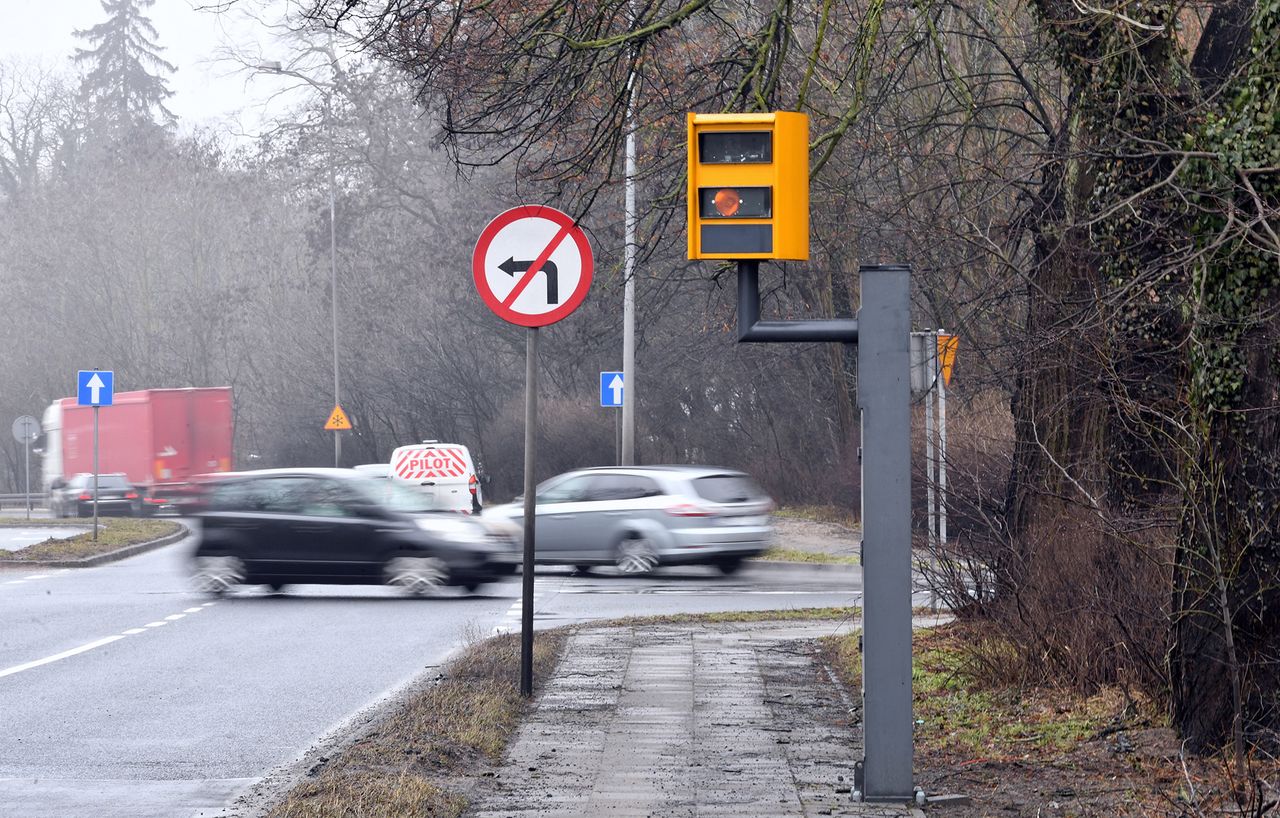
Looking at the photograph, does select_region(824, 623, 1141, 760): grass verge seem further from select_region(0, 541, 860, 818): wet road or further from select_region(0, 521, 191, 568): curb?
select_region(0, 521, 191, 568): curb

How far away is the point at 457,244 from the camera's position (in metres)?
46.5

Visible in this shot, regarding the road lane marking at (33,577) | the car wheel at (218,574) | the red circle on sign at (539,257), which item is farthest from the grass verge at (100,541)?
the red circle on sign at (539,257)

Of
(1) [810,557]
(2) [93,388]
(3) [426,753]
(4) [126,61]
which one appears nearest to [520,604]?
(1) [810,557]

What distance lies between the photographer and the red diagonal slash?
1049 centimetres

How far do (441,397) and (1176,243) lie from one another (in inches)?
1720

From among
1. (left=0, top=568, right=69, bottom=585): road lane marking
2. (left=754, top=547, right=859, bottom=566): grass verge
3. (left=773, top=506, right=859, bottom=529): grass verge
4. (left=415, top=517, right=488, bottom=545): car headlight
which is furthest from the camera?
(left=773, top=506, right=859, bottom=529): grass verge

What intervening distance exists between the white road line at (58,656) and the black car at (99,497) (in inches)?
1193

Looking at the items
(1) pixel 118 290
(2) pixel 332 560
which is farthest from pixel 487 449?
(2) pixel 332 560

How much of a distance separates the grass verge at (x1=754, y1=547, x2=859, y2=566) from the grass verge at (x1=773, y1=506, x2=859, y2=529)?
6.23 meters

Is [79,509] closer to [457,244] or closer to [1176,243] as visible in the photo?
[457,244]

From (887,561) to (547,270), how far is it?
4068mm

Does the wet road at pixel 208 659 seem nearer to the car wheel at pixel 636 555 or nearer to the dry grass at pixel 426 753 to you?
the car wheel at pixel 636 555

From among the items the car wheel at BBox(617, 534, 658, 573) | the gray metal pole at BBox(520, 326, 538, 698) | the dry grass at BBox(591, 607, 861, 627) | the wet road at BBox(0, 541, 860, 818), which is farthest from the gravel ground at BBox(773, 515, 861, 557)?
the gray metal pole at BBox(520, 326, 538, 698)

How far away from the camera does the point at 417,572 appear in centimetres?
1967
